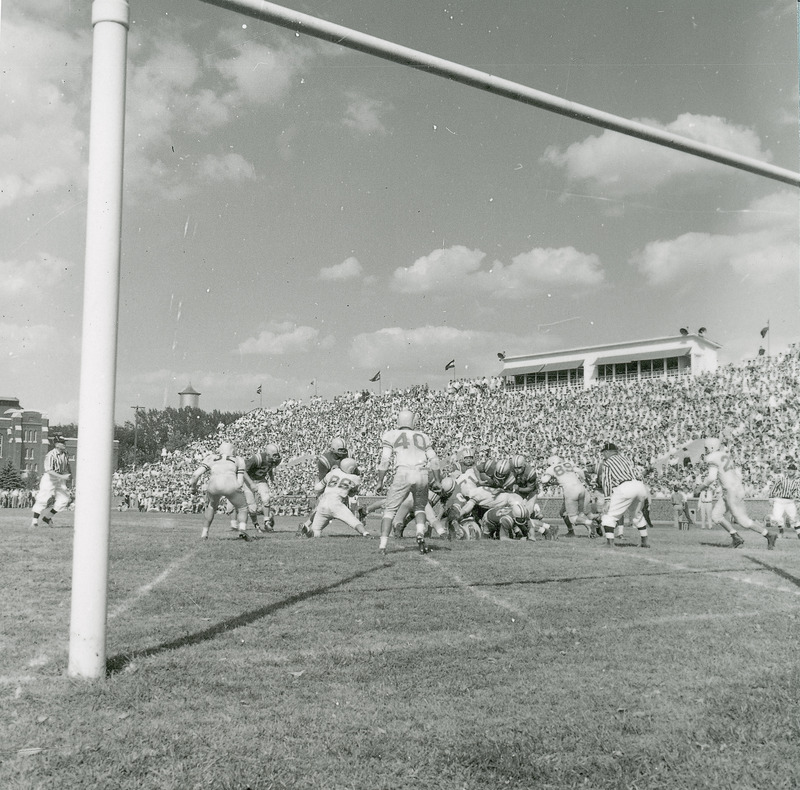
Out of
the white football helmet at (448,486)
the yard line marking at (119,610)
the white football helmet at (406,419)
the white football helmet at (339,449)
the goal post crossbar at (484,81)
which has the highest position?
the goal post crossbar at (484,81)

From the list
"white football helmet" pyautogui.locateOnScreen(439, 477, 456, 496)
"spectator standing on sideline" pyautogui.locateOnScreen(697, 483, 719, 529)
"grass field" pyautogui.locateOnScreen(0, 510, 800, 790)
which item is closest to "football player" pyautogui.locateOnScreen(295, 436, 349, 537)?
"white football helmet" pyautogui.locateOnScreen(439, 477, 456, 496)

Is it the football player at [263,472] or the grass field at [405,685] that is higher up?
the football player at [263,472]

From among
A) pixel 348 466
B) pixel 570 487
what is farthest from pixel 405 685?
pixel 570 487

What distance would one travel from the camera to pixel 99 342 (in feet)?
14.4

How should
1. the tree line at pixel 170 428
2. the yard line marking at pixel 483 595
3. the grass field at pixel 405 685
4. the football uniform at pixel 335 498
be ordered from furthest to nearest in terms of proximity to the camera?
the tree line at pixel 170 428
the football uniform at pixel 335 498
the yard line marking at pixel 483 595
the grass field at pixel 405 685

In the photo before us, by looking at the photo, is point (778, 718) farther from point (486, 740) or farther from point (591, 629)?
point (591, 629)

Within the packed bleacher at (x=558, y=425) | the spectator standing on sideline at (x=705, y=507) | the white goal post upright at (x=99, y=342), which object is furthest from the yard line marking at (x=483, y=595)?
the spectator standing on sideline at (x=705, y=507)

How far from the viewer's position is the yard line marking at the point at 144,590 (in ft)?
19.7

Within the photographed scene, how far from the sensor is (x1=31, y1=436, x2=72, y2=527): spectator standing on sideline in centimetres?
1559

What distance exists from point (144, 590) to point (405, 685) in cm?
366

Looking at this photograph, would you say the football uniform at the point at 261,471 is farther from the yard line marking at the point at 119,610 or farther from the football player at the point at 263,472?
the yard line marking at the point at 119,610

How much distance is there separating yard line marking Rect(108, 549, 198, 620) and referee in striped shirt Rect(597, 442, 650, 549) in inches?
260

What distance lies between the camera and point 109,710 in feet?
12.0

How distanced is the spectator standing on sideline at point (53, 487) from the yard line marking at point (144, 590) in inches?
278
